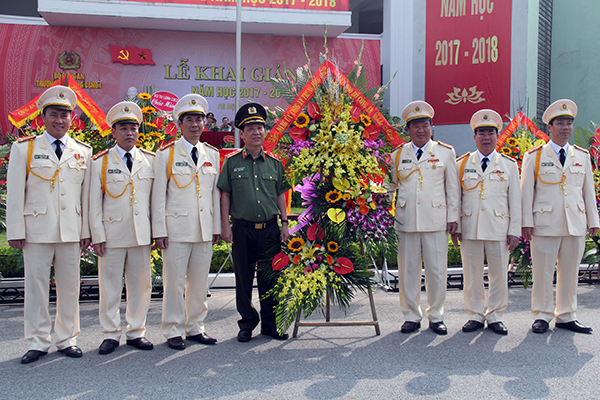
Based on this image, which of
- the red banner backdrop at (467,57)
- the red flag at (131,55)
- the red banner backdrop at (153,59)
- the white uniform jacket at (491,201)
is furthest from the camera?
the red flag at (131,55)

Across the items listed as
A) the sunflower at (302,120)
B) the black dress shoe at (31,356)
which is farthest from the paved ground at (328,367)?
the sunflower at (302,120)

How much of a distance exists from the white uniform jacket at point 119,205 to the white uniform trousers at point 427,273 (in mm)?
2248

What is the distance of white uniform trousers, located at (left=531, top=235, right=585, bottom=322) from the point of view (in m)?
4.26

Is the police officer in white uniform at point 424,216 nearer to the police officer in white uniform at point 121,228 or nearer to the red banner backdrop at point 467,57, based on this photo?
the police officer in white uniform at point 121,228

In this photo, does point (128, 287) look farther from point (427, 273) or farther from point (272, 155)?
point (427, 273)

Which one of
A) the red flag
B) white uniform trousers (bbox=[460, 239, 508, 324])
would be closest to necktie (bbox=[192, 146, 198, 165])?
white uniform trousers (bbox=[460, 239, 508, 324])

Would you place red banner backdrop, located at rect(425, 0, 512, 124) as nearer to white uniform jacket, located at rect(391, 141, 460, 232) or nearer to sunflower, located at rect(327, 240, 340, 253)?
white uniform jacket, located at rect(391, 141, 460, 232)

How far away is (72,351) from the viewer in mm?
3584

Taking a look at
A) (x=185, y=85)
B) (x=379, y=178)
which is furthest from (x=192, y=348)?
(x=185, y=85)

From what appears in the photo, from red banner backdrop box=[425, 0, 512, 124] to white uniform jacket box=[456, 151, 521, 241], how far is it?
1064 cm

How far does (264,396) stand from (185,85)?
14.3 meters

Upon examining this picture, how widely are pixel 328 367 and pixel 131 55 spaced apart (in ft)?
47.2

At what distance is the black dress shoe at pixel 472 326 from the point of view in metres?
4.14

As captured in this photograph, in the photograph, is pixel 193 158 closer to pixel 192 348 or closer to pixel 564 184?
pixel 192 348
